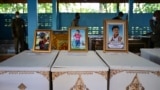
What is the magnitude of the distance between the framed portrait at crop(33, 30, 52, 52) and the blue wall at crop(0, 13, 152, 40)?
10.2 metres

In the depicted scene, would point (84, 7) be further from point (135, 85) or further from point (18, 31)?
point (135, 85)

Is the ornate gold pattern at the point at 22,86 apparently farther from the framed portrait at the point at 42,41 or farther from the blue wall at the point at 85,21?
the blue wall at the point at 85,21

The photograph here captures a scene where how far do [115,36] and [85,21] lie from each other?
10.5 metres

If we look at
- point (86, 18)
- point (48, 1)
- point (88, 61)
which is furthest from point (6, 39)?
point (88, 61)

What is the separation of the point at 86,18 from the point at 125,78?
1125 centimetres

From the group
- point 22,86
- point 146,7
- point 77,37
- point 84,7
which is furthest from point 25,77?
point 146,7

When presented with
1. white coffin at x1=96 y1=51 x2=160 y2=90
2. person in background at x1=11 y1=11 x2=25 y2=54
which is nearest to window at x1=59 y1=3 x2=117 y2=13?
person in background at x1=11 y1=11 x2=25 y2=54

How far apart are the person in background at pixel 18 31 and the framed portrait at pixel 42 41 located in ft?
20.0

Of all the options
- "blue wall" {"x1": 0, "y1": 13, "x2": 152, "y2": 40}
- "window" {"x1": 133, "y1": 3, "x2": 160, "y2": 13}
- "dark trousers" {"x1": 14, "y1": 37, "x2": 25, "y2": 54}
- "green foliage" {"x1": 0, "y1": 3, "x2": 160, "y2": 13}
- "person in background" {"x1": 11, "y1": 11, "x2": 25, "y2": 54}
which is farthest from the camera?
"green foliage" {"x1": 0, "y1": 3, "x2": 160, "y2": 13}

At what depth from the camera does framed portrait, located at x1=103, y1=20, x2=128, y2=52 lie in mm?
2568

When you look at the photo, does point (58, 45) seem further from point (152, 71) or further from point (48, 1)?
point (48, 1)

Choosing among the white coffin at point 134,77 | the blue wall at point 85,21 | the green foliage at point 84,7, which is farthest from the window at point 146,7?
the white coffin at point 134,77

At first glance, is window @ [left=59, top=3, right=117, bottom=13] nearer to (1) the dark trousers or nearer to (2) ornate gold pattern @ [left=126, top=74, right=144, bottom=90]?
(1) the dark trousers

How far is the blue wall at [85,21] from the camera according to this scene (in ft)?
42.2
